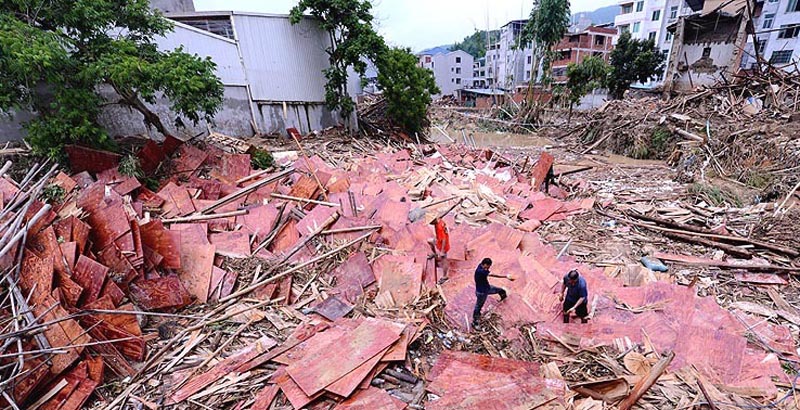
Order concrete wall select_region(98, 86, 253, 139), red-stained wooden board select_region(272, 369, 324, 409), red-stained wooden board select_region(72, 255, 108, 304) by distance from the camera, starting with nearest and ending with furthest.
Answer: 1. red-stained wooden board select_region(272, 369, 324, 409)
2. red-stained wooden board select_region(72, 255, 108, 304)
3. concrete wall select_region(98, 86, 253, 139)

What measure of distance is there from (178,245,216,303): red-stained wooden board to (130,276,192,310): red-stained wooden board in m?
0.17

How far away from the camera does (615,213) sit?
782 cm

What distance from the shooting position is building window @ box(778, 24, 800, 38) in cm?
2394

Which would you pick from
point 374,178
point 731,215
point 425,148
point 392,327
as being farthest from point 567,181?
point 392,327

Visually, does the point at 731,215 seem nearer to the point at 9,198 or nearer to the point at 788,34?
the point at 9,198

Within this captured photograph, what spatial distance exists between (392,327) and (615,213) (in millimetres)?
6492

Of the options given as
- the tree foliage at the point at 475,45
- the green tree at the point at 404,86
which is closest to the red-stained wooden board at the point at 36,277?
the green tree at the point at 404,86

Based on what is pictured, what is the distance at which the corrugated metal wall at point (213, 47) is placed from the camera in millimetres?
9016

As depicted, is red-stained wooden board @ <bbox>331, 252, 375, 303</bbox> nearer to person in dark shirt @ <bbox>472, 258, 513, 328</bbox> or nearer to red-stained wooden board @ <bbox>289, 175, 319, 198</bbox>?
person in dark shirt @ <bbox>472, 258, 513, 328</bbox>

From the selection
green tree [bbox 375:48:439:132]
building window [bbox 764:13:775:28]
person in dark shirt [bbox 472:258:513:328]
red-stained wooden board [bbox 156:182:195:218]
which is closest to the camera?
person in dark shirt [bbox 472:258:513:328]

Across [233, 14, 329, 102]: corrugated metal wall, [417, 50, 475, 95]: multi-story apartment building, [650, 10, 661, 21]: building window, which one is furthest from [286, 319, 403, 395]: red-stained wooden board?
[417, 50, 475, 95]: multi-story apartment building

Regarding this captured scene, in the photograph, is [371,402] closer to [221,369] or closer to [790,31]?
[221,369]

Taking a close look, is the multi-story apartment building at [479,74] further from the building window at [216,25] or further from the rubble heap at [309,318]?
the rubble heap at [309,318]

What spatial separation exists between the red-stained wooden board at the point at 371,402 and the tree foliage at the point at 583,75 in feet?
79.9
